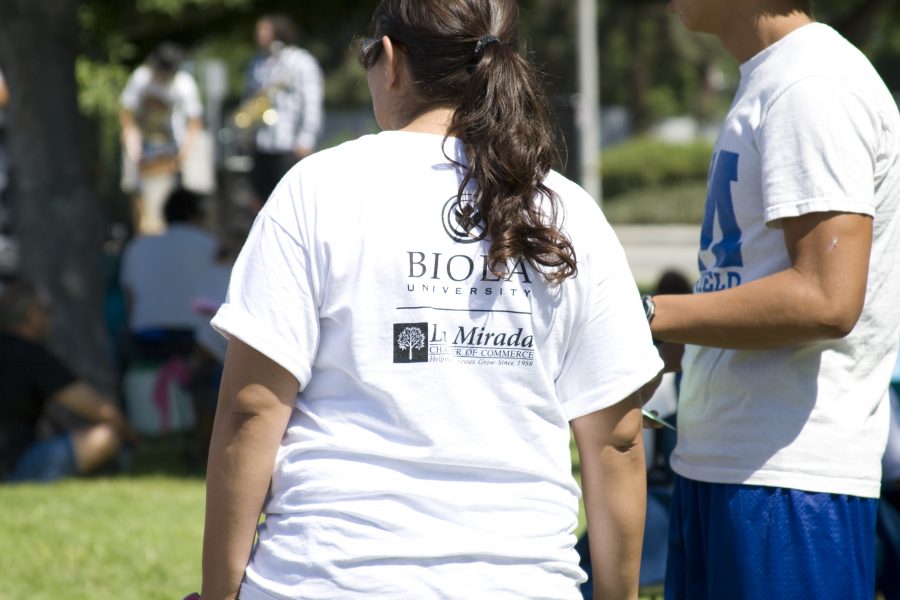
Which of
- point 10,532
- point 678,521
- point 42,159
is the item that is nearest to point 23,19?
point 42,159

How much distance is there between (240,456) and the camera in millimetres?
1801

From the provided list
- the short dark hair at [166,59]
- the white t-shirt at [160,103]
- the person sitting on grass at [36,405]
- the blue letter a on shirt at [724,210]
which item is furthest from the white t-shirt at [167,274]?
the blue letter a on shirt at [724,210]

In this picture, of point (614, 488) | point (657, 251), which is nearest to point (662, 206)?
→ point (657, 251)

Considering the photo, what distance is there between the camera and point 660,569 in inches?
139

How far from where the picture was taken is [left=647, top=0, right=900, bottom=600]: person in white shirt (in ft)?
6.84

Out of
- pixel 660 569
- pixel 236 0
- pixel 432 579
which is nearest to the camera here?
pixel 432 579

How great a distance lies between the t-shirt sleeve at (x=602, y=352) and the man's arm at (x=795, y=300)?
272mm

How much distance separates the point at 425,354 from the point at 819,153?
2.57ft

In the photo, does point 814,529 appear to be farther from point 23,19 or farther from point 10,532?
point 23,19

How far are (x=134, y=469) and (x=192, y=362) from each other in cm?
70

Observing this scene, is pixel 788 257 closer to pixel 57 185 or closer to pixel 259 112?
pixel 57 185

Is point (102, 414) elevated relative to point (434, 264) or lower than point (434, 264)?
lower

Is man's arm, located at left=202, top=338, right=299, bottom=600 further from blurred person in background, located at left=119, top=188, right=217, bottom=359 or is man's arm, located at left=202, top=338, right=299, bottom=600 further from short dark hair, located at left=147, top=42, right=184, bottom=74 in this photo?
short dark hair, located at left=147, top=42, right=184, bottom=74

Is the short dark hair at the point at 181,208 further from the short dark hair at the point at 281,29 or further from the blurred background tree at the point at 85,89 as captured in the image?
the short dark hair at the point at 281,29
